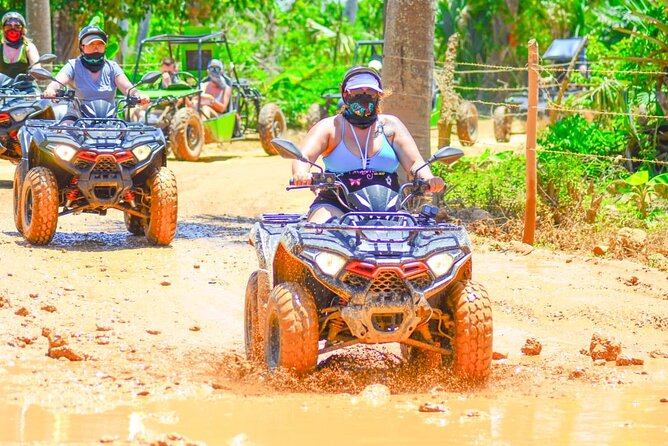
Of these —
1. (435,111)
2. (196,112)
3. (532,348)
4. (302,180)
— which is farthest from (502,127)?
(302,180)

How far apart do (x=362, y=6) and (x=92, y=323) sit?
34281mm

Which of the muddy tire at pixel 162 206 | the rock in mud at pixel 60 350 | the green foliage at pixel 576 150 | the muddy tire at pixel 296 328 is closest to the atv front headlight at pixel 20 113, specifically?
the muddy tire at pixel 162 206

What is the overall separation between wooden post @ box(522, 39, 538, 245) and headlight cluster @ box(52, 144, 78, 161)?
397 centimetres

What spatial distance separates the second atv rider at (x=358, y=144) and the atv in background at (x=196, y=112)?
11061 mm

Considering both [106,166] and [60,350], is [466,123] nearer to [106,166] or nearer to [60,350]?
[106,166]

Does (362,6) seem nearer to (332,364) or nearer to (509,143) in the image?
(509,143)

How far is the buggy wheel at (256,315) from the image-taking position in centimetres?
693

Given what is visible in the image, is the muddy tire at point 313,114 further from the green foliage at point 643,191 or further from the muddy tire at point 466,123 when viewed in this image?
the green foliage at point 643,191

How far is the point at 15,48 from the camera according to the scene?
15266 mm

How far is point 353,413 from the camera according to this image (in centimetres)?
588

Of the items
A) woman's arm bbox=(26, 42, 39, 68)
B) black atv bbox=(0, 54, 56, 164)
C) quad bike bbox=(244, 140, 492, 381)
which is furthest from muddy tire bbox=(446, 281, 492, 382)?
black atv bbox=(0, 54, 56, 164)

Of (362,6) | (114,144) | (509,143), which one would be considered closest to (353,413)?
(114,144)

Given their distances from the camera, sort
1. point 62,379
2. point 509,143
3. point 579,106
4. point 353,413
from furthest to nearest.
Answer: point 509,143 < point 579,106 < point 62,379 < point 353,413

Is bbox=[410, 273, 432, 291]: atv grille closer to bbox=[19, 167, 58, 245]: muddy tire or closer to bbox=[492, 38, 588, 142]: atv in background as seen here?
bbox=[19, 167, 58, 245]: muddy tire
